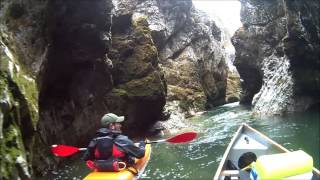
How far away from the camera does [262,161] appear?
7.96 m

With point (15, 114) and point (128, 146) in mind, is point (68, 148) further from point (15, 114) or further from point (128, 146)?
point (128, 146)

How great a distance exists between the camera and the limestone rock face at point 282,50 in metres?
32.2

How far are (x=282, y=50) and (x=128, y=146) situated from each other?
31218 mm

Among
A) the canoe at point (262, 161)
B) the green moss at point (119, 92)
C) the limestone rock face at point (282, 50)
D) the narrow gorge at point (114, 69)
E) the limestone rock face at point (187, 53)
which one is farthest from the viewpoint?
the limestone rock face at point (187, 53)

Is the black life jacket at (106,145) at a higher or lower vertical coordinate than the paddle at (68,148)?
higher

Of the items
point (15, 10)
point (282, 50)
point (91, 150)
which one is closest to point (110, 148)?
point (91, 150)

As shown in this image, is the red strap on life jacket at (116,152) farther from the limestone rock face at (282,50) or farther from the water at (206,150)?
the limestone rock face at (282,50)

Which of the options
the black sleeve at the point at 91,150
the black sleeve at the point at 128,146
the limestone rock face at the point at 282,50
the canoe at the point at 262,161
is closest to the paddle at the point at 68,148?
the black sleeve at the point at 91,150

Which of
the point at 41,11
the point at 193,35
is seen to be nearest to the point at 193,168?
the point at 41,11

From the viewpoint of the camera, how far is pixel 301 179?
309 inches

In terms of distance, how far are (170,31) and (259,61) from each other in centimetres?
1516

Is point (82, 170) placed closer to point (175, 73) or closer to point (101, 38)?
point (101, 38)

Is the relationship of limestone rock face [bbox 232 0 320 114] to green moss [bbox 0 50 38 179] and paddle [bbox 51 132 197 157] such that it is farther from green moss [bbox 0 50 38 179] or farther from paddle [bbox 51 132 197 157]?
green moss [bbox 0 50 38 179]

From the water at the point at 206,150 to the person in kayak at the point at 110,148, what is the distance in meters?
6.23
